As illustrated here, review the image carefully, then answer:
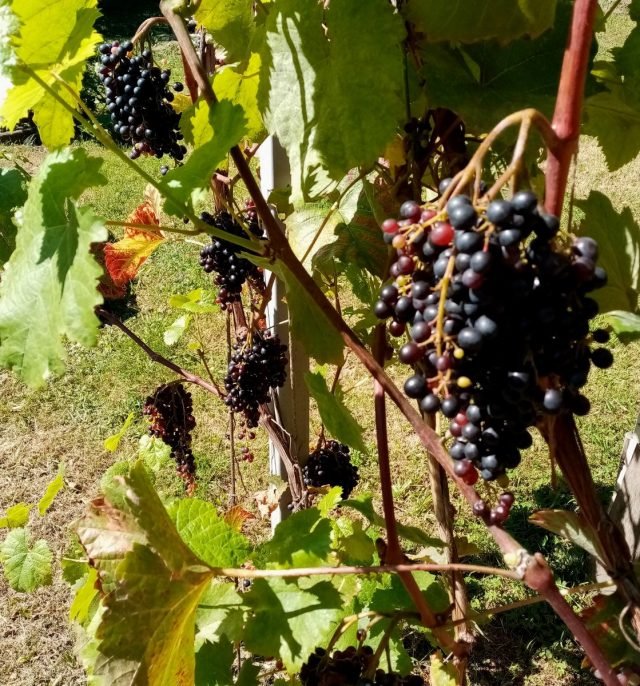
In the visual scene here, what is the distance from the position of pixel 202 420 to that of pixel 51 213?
8.62 feet

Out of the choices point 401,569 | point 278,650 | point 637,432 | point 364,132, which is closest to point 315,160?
point 364,132

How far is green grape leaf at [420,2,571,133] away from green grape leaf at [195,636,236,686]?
2.76ft

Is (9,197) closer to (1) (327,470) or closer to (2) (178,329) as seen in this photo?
(2) (178,329)

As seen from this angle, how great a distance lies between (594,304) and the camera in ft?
1.88

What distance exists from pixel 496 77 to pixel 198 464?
2.49 meters

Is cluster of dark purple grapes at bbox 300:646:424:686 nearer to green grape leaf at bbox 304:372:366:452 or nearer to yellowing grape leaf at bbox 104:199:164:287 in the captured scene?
green grape leaf at bbox 304:372:366:452

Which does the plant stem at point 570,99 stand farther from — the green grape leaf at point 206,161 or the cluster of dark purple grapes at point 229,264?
the cluster of dark purple grapes at point 229,264

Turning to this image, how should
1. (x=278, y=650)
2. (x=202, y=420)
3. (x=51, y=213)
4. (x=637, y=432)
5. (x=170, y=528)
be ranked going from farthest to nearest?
(x=202, y=420), (x=637, y=432), (x=278, y=650), (x=170, y=528), (x=51, y=213)

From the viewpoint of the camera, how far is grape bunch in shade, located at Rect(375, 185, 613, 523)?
520mm

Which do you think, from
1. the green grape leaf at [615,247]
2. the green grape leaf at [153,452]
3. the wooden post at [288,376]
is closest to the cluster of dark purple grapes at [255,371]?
the wooden post at [288,376]

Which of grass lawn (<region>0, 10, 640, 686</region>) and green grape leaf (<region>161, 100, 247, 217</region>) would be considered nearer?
green grape leaf (<region>161, 100, 247, 217</region>)

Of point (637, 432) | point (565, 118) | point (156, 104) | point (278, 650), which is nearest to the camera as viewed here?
point (565, 118)

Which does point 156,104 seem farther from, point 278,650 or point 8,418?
point 8,418

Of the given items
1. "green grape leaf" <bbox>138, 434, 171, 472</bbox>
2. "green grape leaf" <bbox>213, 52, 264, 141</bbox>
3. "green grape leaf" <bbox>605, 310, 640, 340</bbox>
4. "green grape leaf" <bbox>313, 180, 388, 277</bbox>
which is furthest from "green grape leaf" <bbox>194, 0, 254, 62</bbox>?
"green grape leaf" <bbox>138, 434, 171, 472</bbox>
